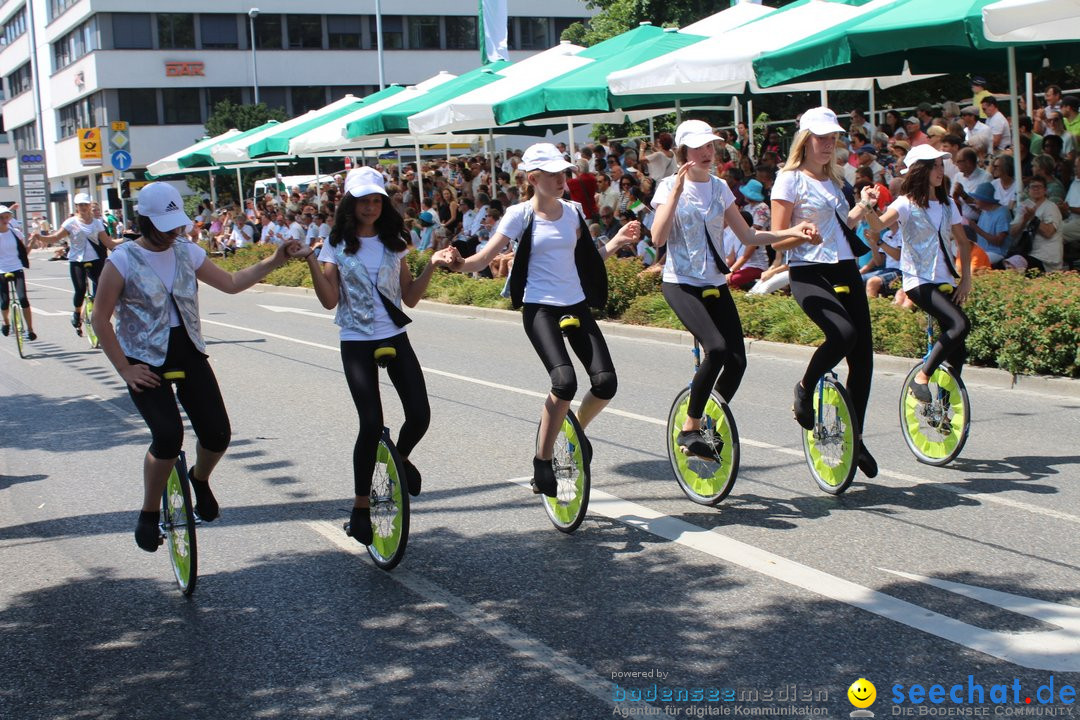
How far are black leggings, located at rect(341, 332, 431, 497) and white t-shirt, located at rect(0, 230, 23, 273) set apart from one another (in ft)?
38.4

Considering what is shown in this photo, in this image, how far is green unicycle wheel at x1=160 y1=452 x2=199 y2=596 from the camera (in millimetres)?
5637

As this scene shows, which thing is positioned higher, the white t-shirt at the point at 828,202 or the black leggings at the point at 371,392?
the white t-shirt at the point at 828,202

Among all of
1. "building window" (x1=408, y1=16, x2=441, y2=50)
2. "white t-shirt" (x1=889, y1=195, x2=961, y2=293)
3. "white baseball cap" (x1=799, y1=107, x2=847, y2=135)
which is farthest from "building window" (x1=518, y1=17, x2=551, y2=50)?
"white baseball cap" (x1=799, y1=107, x2=847, y2=135)

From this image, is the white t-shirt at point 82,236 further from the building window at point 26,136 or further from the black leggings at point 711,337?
the building window at point 26,136

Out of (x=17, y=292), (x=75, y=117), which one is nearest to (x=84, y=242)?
(x=17, y=292)

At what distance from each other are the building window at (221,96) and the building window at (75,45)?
5.93m

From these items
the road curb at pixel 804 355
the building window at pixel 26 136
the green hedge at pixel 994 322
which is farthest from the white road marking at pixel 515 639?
the building window at pixel 26 136

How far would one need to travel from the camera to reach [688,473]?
23.0 ft

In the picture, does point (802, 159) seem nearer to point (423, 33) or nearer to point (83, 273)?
point (83, 273)

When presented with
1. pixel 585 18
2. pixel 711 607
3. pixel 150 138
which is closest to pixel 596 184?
pixel 711 607

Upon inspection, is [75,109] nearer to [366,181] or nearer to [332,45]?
[332,45]

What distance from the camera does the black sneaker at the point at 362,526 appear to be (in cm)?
595

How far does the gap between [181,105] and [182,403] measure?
203 feet

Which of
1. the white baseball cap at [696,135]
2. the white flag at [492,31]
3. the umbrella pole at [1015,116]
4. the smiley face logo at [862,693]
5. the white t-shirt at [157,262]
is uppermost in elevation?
the white flag at [492,31]
